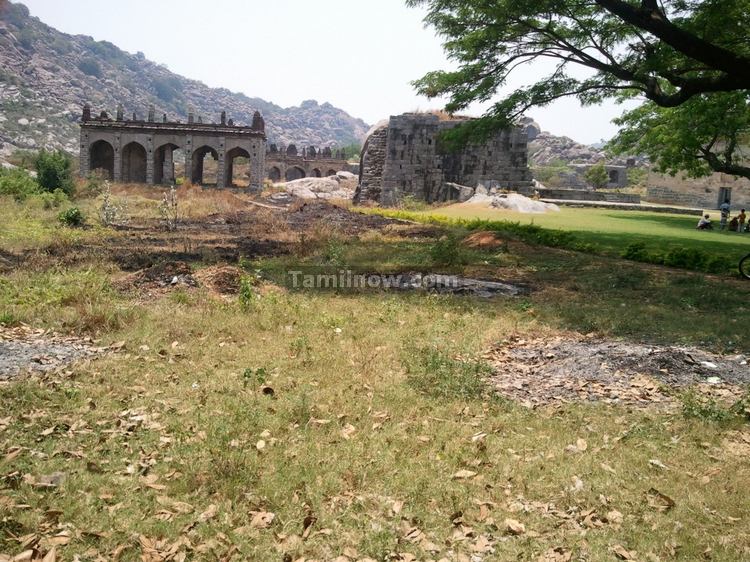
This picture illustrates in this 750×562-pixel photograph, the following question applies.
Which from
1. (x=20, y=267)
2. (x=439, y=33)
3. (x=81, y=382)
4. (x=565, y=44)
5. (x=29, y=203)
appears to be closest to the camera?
(x=81, y=382)

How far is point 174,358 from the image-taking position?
643cm

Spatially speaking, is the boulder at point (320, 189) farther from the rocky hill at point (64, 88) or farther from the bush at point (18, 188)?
the bush at point (18, 188)

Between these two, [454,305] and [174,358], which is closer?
[174,358]

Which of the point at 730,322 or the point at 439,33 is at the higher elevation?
the point at 439,33

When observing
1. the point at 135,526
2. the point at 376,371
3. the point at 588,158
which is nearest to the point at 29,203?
the point at 376,371

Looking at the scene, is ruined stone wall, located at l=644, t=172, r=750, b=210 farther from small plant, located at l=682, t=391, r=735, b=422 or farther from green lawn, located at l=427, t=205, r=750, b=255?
small plant, located at l=682, t=391, r=735, b=422

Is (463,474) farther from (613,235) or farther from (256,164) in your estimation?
(256,164)

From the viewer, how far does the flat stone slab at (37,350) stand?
5.79m

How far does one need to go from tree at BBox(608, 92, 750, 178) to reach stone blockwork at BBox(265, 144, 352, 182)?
120 ft

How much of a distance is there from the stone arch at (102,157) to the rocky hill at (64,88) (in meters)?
7.37

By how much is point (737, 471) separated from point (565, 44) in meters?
12.0

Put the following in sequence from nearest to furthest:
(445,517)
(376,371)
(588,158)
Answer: (445,517) < (376,371) < (588,158)

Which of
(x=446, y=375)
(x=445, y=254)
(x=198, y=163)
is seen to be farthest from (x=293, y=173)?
(x=446, y=375)

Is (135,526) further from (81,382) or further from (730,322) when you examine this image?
(730,322)
